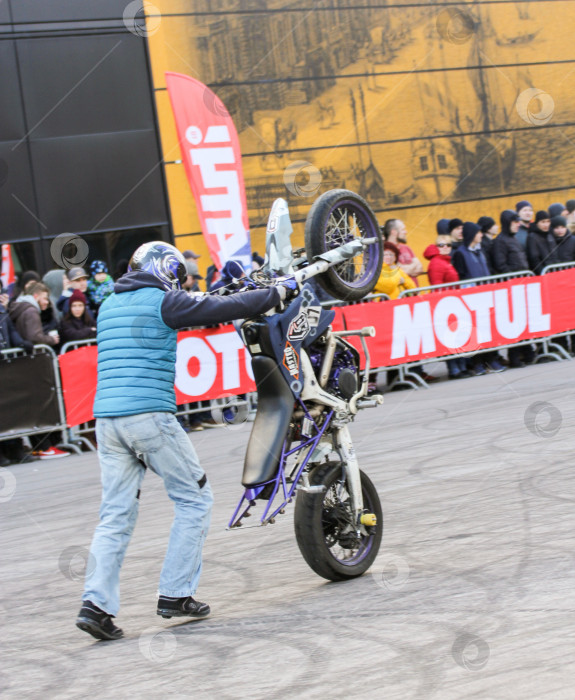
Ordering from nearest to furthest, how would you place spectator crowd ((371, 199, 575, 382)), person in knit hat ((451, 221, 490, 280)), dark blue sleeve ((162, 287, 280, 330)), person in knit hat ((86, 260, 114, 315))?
dark blue sleeve ((162, 287, 280, 330))
person in knit hat ((86, 260, 114, 315))
spectator crowd ((371, 199, 575, 382))
person in knit hat ((451, 221, 490, 280))

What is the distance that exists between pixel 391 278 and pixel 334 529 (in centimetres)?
856

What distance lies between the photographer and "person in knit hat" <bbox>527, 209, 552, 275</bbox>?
1523 centimetres

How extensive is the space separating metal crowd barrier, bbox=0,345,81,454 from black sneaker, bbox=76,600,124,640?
6828 mm

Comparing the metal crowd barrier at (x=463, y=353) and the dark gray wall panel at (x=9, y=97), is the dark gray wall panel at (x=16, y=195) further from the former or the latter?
the metal crowd barrier at (x=463, y=353)

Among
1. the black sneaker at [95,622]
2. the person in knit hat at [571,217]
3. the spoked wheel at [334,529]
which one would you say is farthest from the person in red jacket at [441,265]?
the black sneaker at [95,622]

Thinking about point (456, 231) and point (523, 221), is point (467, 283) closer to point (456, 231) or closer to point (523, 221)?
point (456, 231)

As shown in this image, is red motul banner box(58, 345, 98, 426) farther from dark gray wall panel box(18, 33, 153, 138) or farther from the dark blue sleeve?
dark gray wall panel box(18, 33, 153, 138)

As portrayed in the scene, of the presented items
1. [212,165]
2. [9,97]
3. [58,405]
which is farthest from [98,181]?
[58,405]

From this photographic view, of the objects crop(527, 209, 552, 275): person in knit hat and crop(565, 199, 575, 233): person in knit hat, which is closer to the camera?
crop(527, 209, 552, 275): person in knit hat

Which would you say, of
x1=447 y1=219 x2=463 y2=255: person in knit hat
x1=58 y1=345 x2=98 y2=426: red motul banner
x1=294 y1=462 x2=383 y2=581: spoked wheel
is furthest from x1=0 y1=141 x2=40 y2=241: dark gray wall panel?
x1=294 y1=462 x2=383 y2=581: spoked wheel

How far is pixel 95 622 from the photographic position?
4.98 meters

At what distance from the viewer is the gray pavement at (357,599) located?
163 inches

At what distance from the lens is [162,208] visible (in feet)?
68.5

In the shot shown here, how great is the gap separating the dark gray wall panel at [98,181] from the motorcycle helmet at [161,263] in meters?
15.0
